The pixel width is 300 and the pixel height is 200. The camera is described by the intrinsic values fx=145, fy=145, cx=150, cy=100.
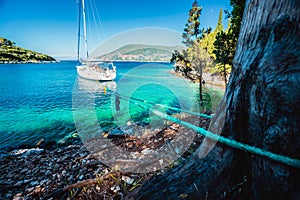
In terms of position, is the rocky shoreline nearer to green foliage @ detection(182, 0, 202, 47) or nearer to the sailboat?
green foliage @ detection(182, 0, 202, 47)

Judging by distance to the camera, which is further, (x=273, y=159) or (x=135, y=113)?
(x=135, y=113)

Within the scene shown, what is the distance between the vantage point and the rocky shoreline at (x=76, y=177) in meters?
2.28

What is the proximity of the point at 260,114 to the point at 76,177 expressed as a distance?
11.1ft

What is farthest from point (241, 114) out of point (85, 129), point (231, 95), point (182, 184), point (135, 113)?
point (135, 113)

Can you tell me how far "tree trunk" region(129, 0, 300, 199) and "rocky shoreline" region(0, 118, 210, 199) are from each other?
1.34 m

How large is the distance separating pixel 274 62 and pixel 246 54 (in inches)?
8.5

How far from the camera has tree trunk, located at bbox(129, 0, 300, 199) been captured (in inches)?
33.3

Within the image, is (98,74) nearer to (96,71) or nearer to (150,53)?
(96,71)

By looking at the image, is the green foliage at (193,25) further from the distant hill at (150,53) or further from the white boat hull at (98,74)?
the white boat hull at (98,74)

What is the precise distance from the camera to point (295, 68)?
818 millimetres

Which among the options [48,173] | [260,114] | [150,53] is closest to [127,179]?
[260,114]

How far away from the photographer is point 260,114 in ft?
3.20

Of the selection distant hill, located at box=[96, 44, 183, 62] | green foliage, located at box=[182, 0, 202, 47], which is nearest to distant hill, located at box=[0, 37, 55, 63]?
distant hill, located at box=[96, 44, 183, 62]

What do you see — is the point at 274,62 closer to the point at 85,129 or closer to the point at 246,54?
the point at 246,54
